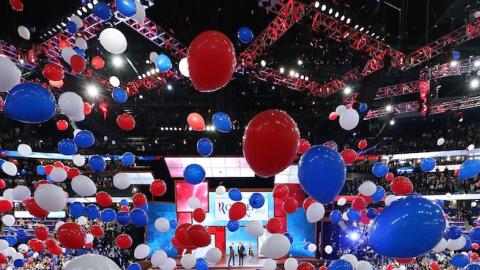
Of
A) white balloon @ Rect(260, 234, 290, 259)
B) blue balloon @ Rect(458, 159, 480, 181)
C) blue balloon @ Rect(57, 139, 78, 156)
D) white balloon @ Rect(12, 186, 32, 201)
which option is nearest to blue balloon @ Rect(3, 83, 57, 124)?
blue balloon @ Rect(57, 139, 78, 156)

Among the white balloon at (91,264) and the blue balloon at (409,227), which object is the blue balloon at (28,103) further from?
the blue balloon at (409,227)

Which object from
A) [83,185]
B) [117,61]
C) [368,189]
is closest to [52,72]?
[83,185]

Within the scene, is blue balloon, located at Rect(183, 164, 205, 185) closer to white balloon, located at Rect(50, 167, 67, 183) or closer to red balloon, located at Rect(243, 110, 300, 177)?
white balloon, located at Rect(50, 167, 67, 183)

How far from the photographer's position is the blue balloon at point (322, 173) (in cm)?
313

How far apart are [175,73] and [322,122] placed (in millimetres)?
5864

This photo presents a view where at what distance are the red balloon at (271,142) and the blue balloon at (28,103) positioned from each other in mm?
1573

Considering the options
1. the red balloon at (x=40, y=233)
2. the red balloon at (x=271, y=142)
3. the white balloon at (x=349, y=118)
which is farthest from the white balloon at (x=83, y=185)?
the white balloon at (x=349, y=118)

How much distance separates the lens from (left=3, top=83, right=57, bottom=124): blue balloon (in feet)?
9.14

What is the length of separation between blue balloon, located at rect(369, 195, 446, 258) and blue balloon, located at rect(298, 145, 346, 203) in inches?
24.2

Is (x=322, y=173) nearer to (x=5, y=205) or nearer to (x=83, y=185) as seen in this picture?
(x=83, y=185)

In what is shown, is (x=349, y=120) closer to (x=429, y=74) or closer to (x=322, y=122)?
(x=429, y=74)

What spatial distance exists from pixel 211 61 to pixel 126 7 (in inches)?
57.6

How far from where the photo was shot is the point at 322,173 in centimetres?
312

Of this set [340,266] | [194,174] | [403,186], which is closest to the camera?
[340,266]
